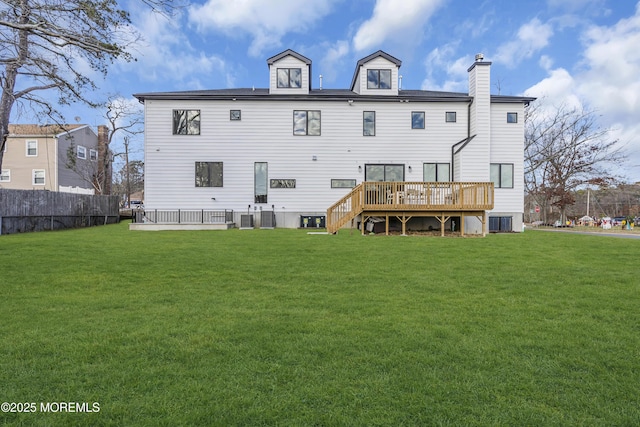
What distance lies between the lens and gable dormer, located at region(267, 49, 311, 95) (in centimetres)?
1908

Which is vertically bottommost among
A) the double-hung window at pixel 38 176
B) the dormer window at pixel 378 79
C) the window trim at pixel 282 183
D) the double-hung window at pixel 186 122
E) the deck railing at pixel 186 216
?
the deck railing at pixel 186 216

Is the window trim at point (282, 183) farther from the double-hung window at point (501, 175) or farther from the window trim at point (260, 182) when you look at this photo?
the double-hung window at point (501, 175)

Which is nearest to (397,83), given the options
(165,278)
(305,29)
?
(305,29)

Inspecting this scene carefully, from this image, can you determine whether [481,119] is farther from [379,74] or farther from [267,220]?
[267,220]

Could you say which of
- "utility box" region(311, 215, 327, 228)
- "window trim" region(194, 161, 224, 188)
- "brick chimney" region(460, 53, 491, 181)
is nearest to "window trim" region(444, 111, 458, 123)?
"brick chimney" region(460, 53, 491, 181)

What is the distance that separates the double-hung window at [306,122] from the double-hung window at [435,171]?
6134 millimetres

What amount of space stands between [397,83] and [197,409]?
1968 cm

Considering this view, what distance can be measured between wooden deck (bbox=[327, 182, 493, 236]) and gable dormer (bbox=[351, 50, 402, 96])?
696 centimetres

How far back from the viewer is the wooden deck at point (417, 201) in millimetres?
14172

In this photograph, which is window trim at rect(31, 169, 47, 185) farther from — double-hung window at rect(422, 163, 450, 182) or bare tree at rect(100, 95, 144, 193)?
double-hung window at rect(422, 163, 450, 182)

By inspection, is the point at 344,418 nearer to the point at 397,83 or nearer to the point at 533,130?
the point at 397,83

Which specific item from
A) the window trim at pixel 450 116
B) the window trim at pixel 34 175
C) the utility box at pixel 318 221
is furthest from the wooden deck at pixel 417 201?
the window trim at pixel 34 175

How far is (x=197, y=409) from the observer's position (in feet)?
7.63

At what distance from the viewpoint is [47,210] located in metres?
17.6
